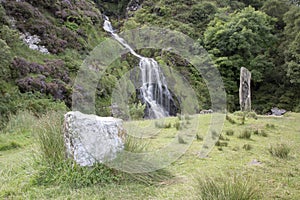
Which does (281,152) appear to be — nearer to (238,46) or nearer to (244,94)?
(244,94)

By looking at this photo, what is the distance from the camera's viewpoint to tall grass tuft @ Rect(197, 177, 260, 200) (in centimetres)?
255

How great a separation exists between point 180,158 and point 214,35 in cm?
1950

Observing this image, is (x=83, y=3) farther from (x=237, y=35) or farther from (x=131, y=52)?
(x=237, y=35)

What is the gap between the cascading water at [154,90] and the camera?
50.5 ft

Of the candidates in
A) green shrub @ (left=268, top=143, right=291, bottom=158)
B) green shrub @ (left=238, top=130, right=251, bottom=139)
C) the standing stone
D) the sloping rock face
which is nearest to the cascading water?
the standing stone

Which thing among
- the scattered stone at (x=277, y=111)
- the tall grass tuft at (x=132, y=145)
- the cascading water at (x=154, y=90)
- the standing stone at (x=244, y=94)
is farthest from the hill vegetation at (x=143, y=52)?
the tall grass tuft at (x=132, y=145)

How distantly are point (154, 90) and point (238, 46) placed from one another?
9253 millimetres

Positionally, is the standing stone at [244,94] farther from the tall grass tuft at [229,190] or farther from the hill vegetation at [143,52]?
the tall grass tuft at [229,190]

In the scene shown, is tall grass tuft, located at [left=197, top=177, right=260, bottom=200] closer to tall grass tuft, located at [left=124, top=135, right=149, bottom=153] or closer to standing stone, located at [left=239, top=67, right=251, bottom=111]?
tall grass tuft, located at [left=124, top=135, right=149, bottom=153]

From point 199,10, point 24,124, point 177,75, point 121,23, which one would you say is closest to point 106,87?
point 177,75

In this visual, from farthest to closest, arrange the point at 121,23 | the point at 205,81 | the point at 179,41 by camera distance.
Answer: the point at 121,23 < the point at 179,41 < the point at 205,81

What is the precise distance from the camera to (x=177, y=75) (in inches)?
773

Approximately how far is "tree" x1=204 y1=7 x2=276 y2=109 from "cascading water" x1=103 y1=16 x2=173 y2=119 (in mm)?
6272

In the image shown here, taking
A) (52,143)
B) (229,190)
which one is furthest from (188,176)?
(52,143)
